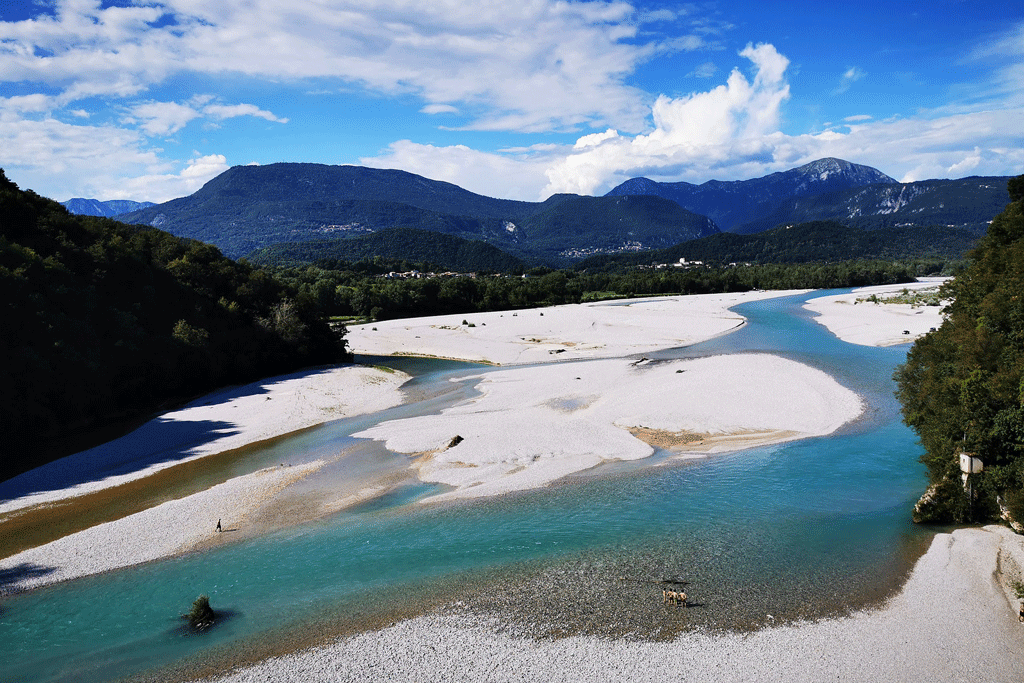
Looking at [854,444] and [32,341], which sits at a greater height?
[32,341]

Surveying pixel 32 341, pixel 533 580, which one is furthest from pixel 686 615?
pixel 32 341

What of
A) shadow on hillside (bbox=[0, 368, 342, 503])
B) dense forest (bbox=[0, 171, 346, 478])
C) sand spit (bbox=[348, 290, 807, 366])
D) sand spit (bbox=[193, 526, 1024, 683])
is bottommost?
sand spit (bbox=[193, 526, 1024, 683])

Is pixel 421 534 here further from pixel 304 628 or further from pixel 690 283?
pixel 690 283

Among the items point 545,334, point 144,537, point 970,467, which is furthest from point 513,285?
point 970,467

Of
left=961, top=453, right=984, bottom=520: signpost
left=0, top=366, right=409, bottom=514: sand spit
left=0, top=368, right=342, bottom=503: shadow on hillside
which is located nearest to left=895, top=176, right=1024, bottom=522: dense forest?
left=961, top=453, right=984, bottom=520: signpost

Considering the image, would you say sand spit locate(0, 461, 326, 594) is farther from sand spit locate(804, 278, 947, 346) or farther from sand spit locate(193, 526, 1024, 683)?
sand spit locate(804, 278, 947, 346)

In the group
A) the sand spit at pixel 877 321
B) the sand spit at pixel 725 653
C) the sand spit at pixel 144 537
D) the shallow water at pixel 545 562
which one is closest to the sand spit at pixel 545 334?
the sand spit at pixel 877 321

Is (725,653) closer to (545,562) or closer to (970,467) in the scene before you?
(545,562)
